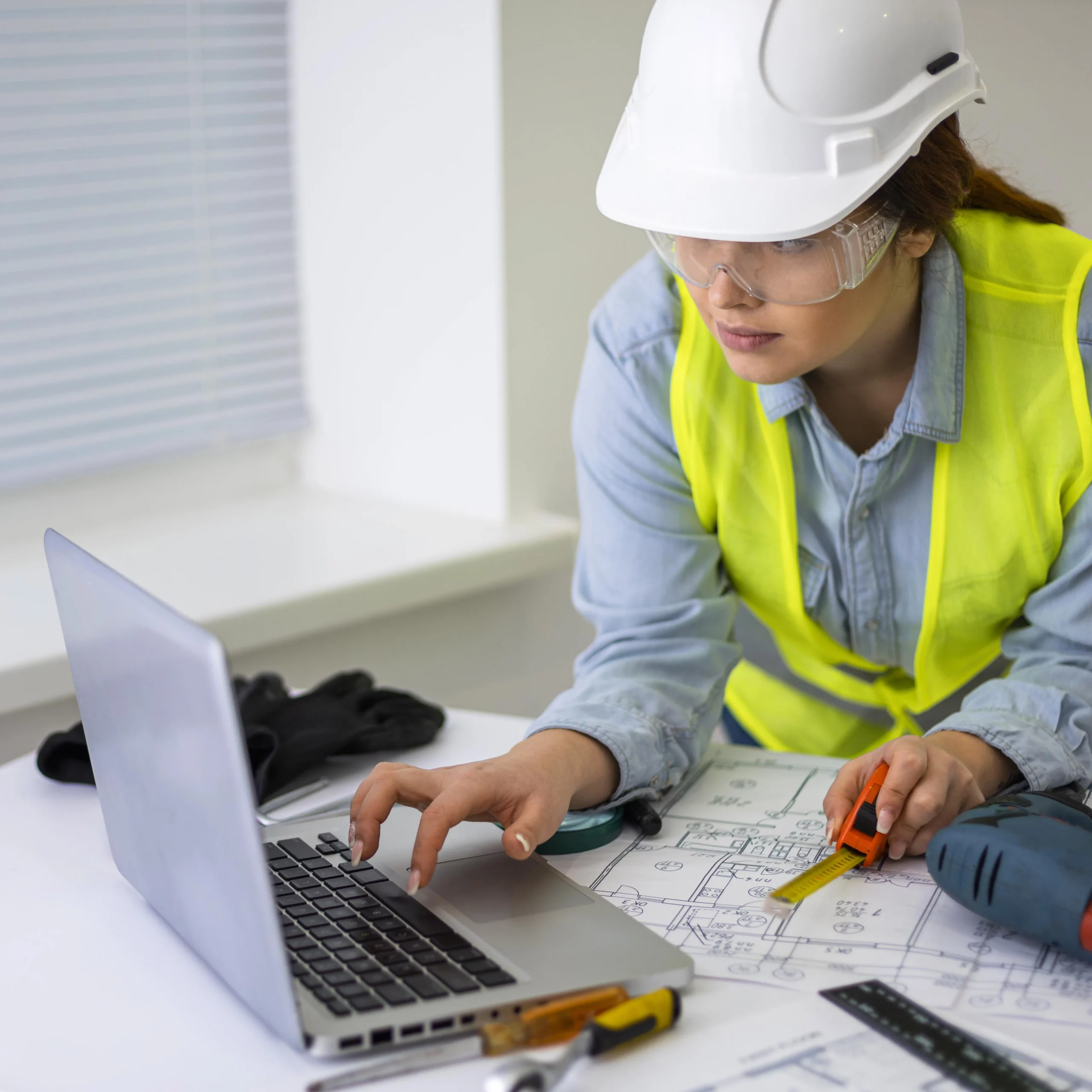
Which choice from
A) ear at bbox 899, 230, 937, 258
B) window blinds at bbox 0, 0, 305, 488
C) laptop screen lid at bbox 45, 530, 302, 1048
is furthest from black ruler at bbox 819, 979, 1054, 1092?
window blinds at bbox 0, 0, 305, 488

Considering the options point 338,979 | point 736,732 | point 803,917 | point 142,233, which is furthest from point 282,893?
point 142,233

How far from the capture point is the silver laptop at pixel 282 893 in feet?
2.44

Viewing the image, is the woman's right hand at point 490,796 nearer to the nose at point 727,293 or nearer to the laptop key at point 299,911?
the laptop key at point 299,911

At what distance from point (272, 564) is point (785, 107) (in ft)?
3.82

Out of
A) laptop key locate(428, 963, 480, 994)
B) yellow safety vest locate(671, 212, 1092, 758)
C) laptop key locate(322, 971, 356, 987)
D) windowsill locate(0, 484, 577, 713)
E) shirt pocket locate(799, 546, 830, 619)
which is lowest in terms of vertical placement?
windowsill locate(0, 484, 577, 713)

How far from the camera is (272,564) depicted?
1978 millimetres

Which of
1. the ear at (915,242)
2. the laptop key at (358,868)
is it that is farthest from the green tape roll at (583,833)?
the ear at (915,242)

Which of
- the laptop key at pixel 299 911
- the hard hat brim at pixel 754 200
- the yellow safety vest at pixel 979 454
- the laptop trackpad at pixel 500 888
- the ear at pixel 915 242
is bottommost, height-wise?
the laptop trackpad at pixel 500 888

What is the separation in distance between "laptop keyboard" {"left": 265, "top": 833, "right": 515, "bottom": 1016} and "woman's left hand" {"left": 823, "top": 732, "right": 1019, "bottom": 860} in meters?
0.34

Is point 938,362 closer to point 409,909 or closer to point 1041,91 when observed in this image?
point 409,909

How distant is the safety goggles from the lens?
1.09 m

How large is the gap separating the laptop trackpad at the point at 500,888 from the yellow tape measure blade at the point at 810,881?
14 centimetres

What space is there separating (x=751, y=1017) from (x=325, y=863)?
349 mm

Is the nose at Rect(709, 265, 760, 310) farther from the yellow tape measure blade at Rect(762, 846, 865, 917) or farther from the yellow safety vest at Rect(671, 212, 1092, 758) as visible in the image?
the yellow tape measure blade at Rect(762, 846, 865, 917)
